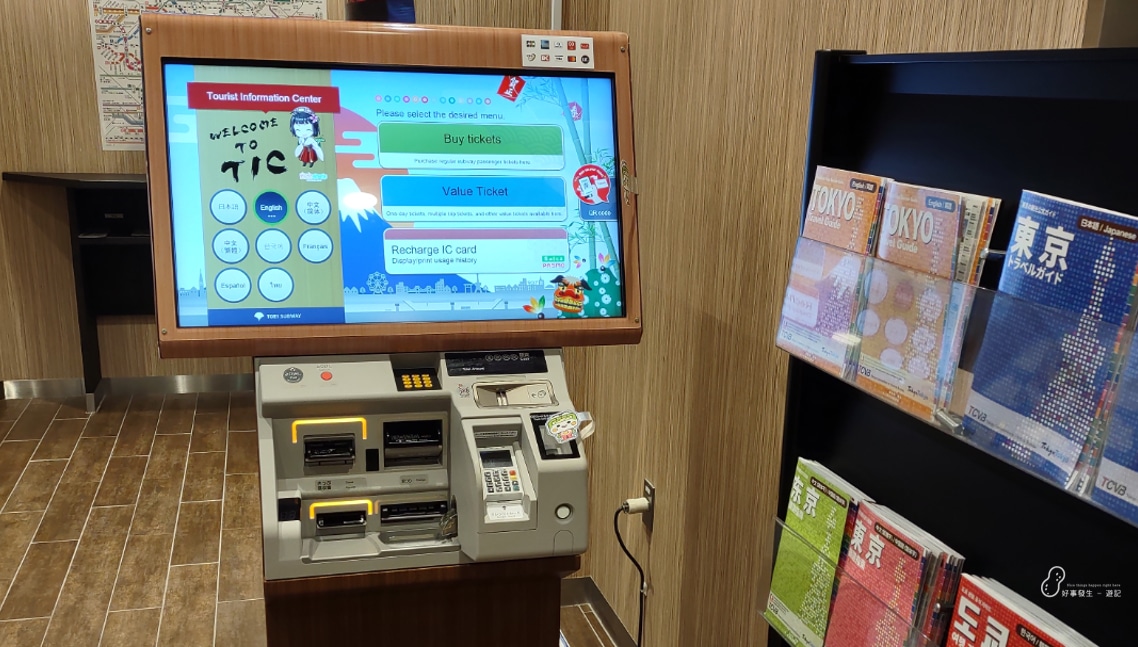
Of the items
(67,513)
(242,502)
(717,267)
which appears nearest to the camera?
(717,267)

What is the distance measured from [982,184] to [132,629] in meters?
2.75

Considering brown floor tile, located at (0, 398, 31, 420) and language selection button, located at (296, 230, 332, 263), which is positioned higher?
language selection button, located at (296, 230, 332, 263)

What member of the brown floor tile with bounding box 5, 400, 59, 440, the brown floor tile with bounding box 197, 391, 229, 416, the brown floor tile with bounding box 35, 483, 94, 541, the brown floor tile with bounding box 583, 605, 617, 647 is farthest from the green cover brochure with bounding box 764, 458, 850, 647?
the brown floor tile with bounding box 5, 400, 59, 440

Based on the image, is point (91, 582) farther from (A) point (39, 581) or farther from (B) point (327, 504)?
(B) point (327, 504)

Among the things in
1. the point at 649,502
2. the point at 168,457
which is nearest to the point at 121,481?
the point at 168,457

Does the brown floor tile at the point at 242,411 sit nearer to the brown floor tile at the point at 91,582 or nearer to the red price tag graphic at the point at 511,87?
the brown floor tile at the point at 91,582

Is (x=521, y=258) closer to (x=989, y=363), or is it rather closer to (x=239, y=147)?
(x=239, y=147)

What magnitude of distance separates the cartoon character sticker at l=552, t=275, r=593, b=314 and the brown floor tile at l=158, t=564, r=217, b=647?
1802mm

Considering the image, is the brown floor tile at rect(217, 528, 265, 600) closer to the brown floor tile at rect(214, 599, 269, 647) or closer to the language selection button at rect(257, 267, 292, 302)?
the brown floor tile at rect(214, 599, 269, 647)

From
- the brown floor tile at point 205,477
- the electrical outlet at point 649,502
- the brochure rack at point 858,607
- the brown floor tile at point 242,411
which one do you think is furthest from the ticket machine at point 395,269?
the brown floor tile at point 242,411

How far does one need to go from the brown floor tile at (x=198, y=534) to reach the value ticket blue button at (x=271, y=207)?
2101 mm

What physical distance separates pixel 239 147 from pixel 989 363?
1.21 meters

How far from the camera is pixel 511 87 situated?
167 centimetres

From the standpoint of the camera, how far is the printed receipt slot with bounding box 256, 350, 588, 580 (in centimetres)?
157
